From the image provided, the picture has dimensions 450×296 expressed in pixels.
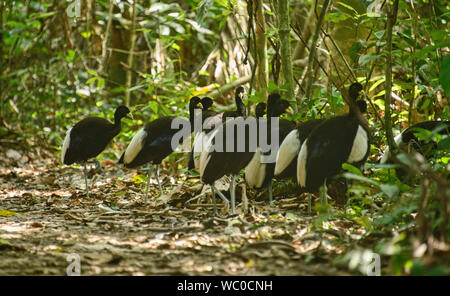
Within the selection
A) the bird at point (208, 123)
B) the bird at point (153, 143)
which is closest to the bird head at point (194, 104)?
the bird at point (208, 123)

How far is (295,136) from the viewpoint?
15.1 ft

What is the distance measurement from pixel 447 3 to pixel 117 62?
6.31 meters

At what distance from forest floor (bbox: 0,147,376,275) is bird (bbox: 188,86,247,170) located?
32 centimetres

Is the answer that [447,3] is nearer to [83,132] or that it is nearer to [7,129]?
[83,132]

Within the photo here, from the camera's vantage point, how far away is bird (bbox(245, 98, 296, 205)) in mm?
4809

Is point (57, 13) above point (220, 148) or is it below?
above

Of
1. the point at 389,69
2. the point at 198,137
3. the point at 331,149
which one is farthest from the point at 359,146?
the point at 198,137

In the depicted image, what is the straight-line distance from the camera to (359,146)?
13.3 feet

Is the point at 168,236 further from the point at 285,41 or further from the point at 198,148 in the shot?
the point at 285,41

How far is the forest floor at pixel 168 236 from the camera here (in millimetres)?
2939

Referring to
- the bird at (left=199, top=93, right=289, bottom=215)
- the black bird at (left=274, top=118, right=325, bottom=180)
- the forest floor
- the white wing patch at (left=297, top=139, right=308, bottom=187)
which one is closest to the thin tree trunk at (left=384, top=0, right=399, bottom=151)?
the black bird at (left=274, top=118, right=325, bottom=180)

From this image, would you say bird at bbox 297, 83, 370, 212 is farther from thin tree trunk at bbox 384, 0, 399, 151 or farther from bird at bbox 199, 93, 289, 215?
bird at bbox 199, 93, 289, 215

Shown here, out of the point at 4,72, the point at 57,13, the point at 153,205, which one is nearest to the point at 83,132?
the point at 153,205

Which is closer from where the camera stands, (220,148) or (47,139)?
(220,148)
